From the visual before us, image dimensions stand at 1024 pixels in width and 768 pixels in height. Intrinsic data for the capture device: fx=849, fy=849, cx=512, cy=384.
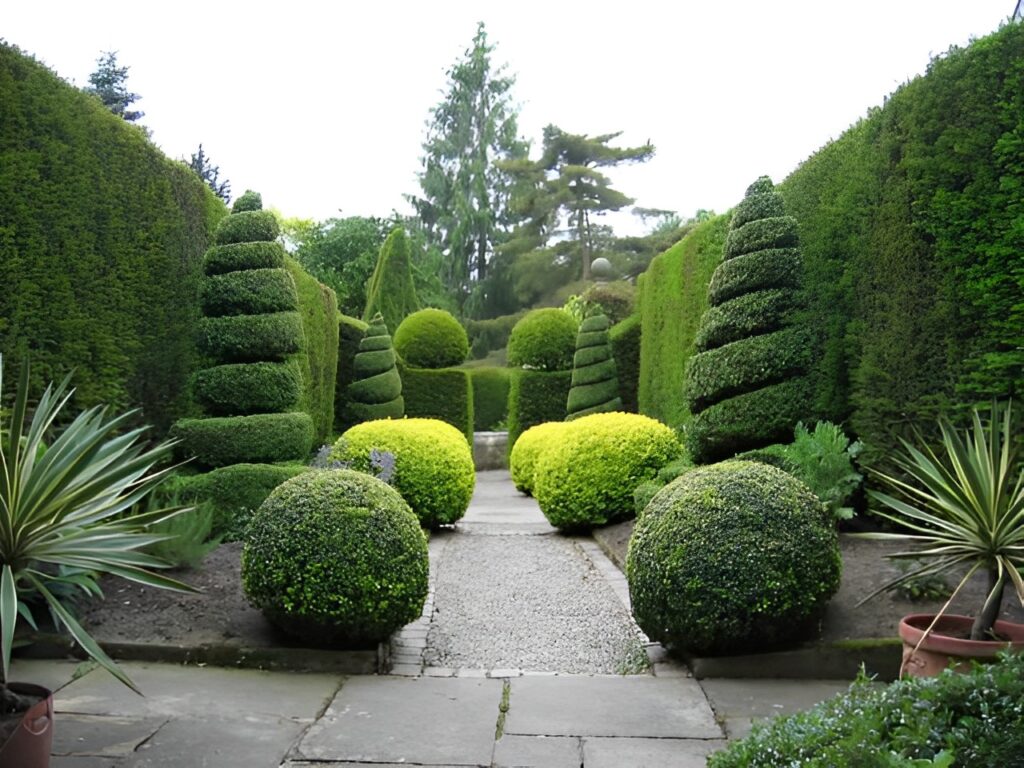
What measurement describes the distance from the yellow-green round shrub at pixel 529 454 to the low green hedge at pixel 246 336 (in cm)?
488

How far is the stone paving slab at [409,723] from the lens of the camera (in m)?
3.55

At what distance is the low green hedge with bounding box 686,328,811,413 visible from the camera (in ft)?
25.1

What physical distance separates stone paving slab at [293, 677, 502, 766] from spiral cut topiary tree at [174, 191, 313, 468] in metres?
4.42

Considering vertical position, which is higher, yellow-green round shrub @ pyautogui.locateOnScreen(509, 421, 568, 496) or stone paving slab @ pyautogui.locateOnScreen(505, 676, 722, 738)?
yellow-green round shrub @ pyautogui.locateOnScreen(509, 421, 568, 496)

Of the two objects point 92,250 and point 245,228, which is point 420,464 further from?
point 92,250

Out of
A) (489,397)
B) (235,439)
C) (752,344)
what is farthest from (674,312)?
(489,397)

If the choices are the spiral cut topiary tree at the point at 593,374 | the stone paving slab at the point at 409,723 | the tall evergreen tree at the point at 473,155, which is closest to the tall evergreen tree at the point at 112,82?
the tall evergreen tree at the point at 473,155

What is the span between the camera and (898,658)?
4.65 meters

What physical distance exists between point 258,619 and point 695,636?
2.67 m

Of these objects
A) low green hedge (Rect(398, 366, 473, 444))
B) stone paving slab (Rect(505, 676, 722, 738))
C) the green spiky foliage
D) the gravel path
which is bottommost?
the gravel path

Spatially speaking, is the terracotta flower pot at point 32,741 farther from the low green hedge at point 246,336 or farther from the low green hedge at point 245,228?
the low green hedge at point 245,228

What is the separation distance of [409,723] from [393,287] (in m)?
21.4

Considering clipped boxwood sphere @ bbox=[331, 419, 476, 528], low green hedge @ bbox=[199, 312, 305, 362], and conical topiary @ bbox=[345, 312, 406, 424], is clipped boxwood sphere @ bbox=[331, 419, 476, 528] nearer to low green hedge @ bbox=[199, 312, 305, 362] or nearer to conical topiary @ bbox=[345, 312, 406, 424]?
low green hedge @ bbox=[199, 312, 305, 362]

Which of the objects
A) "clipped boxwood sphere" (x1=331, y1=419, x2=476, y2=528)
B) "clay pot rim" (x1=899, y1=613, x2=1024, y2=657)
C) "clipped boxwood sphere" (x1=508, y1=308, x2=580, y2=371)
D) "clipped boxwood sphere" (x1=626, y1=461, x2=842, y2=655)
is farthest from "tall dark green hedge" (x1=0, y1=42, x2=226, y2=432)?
"clipped boxwood sphere" (x1=508, y1=308, x2=580, y2=371)
